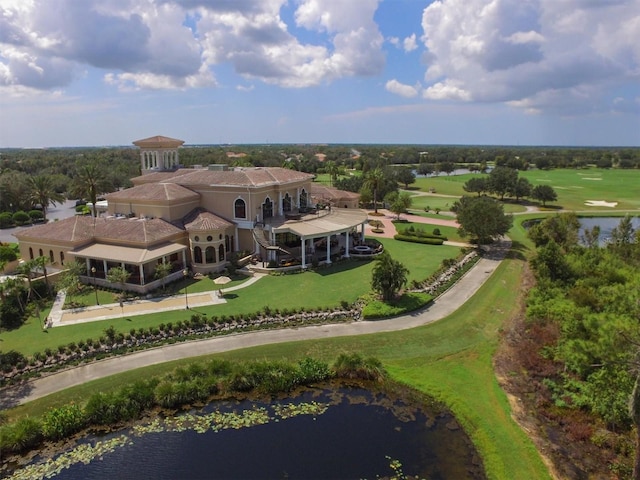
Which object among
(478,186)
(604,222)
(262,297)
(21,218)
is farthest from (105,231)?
(604,222)

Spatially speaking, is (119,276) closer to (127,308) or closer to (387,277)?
(127,308)

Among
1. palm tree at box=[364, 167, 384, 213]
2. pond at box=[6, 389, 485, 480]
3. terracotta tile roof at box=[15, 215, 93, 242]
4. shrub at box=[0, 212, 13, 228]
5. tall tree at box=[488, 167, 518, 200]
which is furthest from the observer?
tall tree at box=[488, 167, 518, 200]

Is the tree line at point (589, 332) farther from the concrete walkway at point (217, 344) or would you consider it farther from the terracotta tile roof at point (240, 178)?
the terracotta tile roof at point (240, 178)


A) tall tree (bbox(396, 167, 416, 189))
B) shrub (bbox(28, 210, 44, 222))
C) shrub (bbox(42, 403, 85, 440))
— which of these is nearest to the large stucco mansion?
shrub (bbox(42, 403, 85, 440))

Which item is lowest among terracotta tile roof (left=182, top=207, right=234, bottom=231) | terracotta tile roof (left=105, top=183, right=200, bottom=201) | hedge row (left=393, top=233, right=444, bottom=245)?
hedge row (left=393, top=233, right=444, bottom=245)

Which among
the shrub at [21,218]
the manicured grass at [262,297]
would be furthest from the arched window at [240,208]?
the shrub at [21,218]

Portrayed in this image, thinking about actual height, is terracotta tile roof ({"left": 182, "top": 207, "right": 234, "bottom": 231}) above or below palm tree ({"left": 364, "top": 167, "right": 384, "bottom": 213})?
below

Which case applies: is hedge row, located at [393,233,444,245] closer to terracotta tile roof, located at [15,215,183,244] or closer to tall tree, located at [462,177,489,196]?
terracotta tile roof, located at [15,215,183,244]
